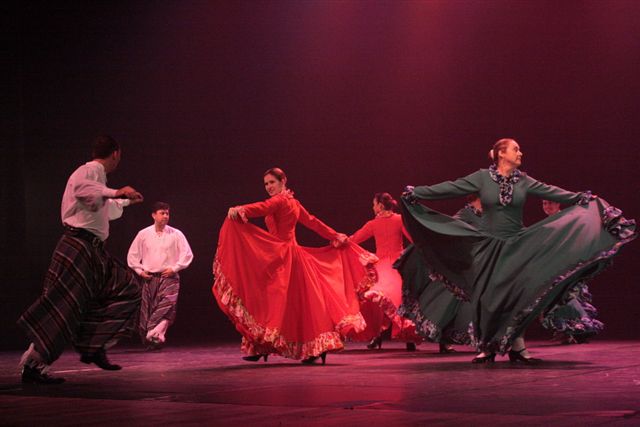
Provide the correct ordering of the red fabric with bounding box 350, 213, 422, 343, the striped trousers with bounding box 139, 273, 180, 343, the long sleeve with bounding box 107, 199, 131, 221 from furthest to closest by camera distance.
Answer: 1. the striped trousers with bounding box 139, 273, 180, 343
2. the red fabric with bounding box 350, 213, 422, 343
3. the long sleeve with bounding box 107, 199, 131, 221

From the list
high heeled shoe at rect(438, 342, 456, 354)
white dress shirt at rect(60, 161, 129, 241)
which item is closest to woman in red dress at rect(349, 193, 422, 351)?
high heeled shoe at rect(438, 342, 456, 354)

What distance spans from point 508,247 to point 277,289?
1548 mm

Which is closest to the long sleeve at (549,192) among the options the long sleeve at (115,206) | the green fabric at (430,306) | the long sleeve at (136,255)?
the green fabric at (430,306)

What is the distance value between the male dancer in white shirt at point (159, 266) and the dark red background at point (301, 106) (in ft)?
4.90

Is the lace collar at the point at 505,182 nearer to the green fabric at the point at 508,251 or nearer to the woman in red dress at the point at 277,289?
the green fabric at the point at 508,251

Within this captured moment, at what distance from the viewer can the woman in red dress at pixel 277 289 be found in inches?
262

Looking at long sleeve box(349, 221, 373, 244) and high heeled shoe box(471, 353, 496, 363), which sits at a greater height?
long sleeve box(349, 221, 373, 244)

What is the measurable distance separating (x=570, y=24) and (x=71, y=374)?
5843 millimetres

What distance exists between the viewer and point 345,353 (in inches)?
317

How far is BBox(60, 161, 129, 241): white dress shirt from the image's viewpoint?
5465 millimetres

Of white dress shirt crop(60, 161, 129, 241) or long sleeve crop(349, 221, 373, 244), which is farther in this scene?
long sleeve crop(349, 221, 373, 244)

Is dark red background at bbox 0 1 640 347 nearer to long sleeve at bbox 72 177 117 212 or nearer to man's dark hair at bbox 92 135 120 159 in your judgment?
man's dark hair at bbox 92 135 120 159

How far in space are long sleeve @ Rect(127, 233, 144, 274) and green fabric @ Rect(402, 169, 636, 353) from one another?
3.36 metres

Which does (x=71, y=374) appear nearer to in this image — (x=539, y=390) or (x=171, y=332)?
(x=539, y=390)
